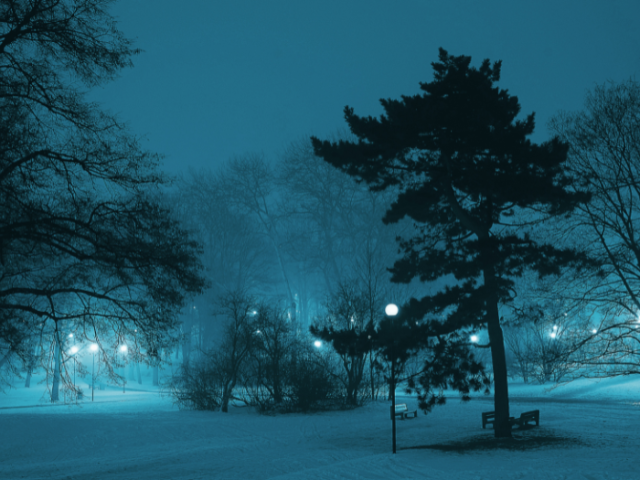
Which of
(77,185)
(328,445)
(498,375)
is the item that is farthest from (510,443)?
(77,185)

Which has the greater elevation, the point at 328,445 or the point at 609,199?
the point at 609,199

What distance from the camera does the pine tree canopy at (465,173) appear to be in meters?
12.7

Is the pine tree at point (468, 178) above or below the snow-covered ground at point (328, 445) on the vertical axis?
above

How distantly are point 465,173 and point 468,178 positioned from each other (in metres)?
0.25

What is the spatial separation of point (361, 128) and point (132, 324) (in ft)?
25.9

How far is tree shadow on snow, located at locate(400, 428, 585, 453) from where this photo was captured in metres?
12.6

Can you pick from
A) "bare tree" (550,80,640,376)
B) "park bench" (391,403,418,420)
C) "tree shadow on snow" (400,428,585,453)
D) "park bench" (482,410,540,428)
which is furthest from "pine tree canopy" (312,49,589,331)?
"park bench" (391,403,418,420)

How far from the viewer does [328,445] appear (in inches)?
566

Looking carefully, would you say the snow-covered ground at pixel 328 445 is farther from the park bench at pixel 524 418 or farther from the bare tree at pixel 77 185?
the bare tree at pixel 77 185

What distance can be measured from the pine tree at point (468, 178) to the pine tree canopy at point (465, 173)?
0.09 feet

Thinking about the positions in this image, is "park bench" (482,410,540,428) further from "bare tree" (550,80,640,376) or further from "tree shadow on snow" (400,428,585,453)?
"bare tree" (550,80,640,376)

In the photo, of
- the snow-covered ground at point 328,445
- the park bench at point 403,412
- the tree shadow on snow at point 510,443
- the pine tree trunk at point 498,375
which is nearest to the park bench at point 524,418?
the snow-covered ground at point 328,445

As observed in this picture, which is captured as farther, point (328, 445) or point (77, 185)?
point (328, 445)

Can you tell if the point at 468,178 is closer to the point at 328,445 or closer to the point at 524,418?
the point at 524,418
